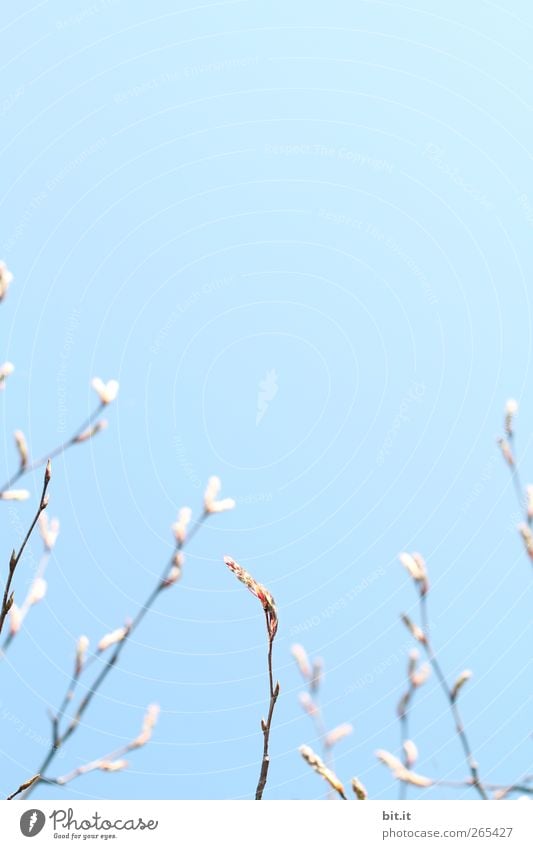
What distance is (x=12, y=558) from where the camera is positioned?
1.51m
